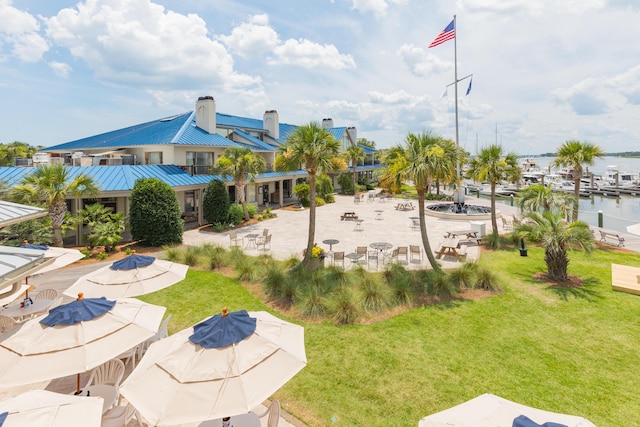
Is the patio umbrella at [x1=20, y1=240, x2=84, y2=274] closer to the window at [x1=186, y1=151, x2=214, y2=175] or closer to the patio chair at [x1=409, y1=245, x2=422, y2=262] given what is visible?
the patio chair at [x1=409, y1=245, x2=422, y2=262]

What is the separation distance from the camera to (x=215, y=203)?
26125 mm

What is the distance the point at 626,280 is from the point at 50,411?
15786 mm

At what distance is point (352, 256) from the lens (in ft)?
54.4

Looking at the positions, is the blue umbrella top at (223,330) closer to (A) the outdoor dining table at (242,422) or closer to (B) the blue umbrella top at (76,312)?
(A) the outdoor dining table at (242,422)

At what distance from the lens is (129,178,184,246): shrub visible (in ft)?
65.1

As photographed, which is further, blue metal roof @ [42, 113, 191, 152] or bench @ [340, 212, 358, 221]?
bench @ [340, 212, 358, 221]

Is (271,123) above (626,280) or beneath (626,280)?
above

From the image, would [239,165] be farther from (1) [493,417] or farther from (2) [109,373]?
(1) [493,417]

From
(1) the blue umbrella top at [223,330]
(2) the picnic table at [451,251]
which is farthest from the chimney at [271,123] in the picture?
(1) the blue umbrella top at [223,330]

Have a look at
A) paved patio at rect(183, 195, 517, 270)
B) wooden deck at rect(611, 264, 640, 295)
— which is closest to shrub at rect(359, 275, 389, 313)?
paved patio at rect(183, 195, 517, 270)

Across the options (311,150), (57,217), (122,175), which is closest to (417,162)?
(311,150)

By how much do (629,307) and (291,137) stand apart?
45.5 feet

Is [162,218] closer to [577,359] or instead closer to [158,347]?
[158,347]

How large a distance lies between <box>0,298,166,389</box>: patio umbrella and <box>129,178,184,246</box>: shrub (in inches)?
565
